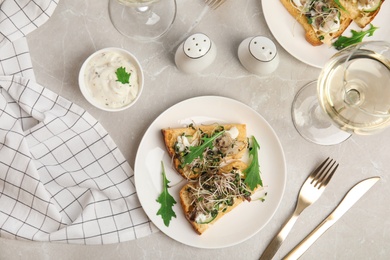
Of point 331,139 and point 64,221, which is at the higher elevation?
point 331,139

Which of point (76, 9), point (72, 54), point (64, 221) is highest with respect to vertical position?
point (76, 9)

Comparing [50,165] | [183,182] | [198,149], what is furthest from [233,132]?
[50,165]

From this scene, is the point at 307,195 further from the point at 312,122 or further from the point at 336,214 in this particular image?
the point at 312,122

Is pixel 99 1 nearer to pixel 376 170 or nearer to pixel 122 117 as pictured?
pixel 122 117

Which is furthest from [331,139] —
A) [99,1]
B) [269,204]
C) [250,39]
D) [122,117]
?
[99,1]

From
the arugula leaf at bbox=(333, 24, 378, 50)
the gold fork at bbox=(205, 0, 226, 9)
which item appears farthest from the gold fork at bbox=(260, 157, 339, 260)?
the gold fork at bbox=(205, 0, 226, 9)

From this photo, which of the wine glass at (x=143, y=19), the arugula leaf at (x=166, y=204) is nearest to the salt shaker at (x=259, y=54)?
the wine glass at (x=143, y=19)

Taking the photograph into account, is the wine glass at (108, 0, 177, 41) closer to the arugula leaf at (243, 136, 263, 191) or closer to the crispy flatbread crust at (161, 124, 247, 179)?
the crispy flatbread crust at (161, 124, 247, 179)
